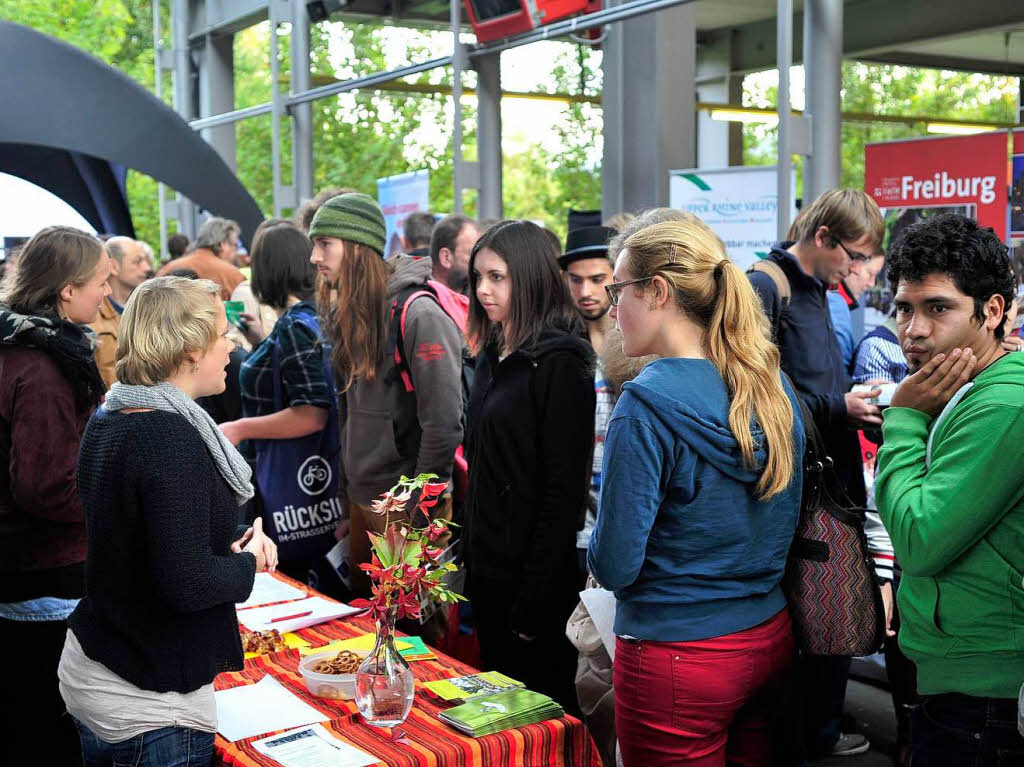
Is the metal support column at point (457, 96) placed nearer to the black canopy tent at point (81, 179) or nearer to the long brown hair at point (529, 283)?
the black canopy tent at point (81, 179)

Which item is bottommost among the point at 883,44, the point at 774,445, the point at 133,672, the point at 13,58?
the point at 133,672

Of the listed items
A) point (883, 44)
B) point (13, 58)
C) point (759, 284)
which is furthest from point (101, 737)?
point (883, 44)

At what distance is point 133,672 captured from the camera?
1.91 metres

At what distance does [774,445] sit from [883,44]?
10622 mm

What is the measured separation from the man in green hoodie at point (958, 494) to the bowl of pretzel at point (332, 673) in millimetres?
1118

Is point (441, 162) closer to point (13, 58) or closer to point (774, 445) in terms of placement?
point (13, 58)

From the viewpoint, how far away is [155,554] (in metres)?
1.85

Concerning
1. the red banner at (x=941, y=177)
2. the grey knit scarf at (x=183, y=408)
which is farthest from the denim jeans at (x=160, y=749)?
the red banner at (x=941, y=177)

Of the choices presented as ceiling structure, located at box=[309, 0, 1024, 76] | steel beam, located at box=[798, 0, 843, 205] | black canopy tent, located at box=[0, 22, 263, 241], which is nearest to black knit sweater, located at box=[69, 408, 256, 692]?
steel beam, located at box=[798, 0, 843, 205]

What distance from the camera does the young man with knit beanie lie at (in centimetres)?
320

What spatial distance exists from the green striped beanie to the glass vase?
1572 millimetres

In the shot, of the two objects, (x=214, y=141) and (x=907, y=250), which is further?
(x=214, y=141)

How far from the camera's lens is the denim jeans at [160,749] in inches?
76.3

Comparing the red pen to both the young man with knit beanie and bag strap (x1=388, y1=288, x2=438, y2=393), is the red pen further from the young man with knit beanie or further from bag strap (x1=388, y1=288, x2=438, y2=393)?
bag strap (x1=388, y1=288, x2=438, y2=393)
